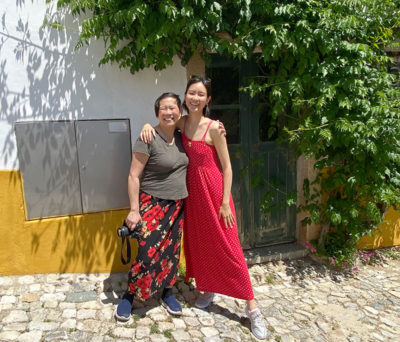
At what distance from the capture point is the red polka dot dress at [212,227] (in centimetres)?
278

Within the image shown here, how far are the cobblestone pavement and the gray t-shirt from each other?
1017mm

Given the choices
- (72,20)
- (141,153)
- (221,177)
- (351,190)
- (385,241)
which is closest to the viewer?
(141,153)

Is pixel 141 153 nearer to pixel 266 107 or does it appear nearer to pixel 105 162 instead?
pixel 105 162

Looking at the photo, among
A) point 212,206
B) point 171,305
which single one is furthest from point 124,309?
point 212,206

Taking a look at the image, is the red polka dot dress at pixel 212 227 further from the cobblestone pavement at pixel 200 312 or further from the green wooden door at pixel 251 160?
the green wooden door at pixel 251 160

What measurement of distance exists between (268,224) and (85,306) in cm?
212

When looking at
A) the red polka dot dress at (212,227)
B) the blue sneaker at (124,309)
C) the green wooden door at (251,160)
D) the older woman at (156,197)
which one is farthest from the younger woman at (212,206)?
the green wooden door at (251,160)

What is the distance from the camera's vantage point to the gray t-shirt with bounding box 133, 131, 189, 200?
2.65 m

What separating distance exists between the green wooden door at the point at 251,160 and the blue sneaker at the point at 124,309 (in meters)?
1.57

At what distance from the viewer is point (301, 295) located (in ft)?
11.1

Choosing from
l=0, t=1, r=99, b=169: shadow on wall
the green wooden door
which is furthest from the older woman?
the green wooden door

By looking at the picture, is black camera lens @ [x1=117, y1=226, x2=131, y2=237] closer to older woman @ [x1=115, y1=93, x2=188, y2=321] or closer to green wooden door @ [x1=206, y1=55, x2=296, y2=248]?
older woman @ [x1=115, y1=93, x2=188, y2=321]

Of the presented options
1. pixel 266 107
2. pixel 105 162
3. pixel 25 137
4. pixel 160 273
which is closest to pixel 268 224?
pixel 266 107

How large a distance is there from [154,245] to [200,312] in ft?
2.43
